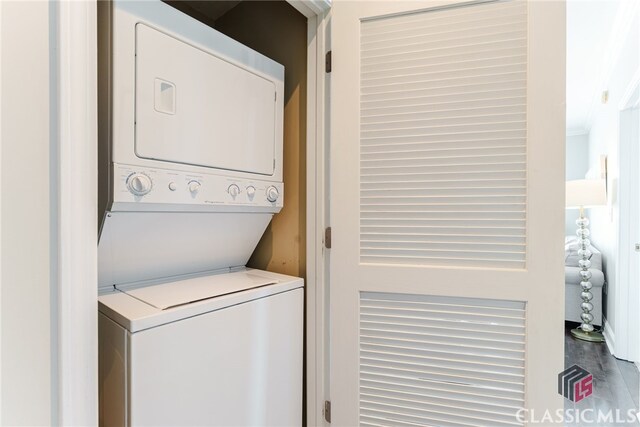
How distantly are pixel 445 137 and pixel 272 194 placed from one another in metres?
0.72

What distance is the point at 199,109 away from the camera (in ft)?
3.76

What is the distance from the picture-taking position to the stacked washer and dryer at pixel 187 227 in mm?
933

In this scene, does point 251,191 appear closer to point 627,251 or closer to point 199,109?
point 199,109

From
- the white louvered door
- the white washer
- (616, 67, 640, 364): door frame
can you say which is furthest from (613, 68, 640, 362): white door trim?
the white washer

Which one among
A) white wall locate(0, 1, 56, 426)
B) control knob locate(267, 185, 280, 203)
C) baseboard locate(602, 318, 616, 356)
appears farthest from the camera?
baseboard locate(602, 318, 616, 356)

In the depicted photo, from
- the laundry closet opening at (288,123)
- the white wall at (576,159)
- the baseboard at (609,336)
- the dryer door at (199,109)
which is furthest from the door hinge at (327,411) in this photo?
the white wall at (576,159)

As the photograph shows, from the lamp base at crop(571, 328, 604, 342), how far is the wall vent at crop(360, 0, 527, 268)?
297 centimetres

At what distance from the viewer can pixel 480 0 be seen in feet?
3.87

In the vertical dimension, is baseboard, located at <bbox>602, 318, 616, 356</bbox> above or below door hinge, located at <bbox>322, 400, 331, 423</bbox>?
below

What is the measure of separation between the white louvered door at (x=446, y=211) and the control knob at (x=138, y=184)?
683mm

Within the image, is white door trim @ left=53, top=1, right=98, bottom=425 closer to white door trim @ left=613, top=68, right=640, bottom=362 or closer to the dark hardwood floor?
the dark hardwood floor

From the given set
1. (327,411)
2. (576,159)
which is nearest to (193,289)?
(327,411)

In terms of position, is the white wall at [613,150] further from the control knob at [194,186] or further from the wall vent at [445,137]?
the control knob at [194,186]

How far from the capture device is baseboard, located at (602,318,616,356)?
2911 millimetres
